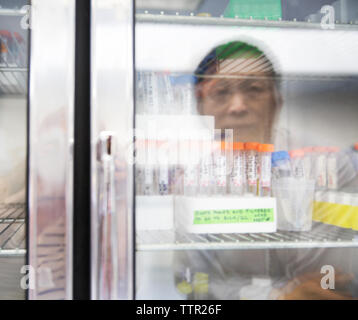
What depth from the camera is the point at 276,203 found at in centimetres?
115

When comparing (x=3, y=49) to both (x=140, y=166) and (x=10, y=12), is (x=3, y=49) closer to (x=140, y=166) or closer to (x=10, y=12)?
(x=10, y=12)

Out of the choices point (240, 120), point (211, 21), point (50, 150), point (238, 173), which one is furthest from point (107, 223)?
point (211, 21)

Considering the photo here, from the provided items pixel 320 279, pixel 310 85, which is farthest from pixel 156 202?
pixel 310 85

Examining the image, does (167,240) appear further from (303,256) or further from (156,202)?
(303,256)

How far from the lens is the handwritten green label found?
3.50ft

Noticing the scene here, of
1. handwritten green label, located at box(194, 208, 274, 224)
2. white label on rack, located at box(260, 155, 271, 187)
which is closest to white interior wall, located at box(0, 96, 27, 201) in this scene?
handwritten green label, located at box(194, 208, 274, 224)

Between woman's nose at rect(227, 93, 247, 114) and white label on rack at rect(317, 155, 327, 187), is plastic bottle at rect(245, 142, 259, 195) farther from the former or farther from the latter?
white label on rack at rect(317, 155, 327, 187)

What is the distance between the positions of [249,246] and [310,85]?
0.70 m

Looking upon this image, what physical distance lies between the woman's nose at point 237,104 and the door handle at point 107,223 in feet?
1.62

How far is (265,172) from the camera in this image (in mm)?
1158

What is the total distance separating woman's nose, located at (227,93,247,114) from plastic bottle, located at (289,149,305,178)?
240 millimetres

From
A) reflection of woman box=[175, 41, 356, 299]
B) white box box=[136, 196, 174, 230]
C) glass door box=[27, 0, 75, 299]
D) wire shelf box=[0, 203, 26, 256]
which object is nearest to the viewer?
glass door box=[27, 0, 75, 299]

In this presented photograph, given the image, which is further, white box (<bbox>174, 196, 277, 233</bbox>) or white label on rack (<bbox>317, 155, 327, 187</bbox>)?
white label on rack (<bbox>317, 155, 327, 187</bbox>)

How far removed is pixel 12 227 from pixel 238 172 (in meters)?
0.70
